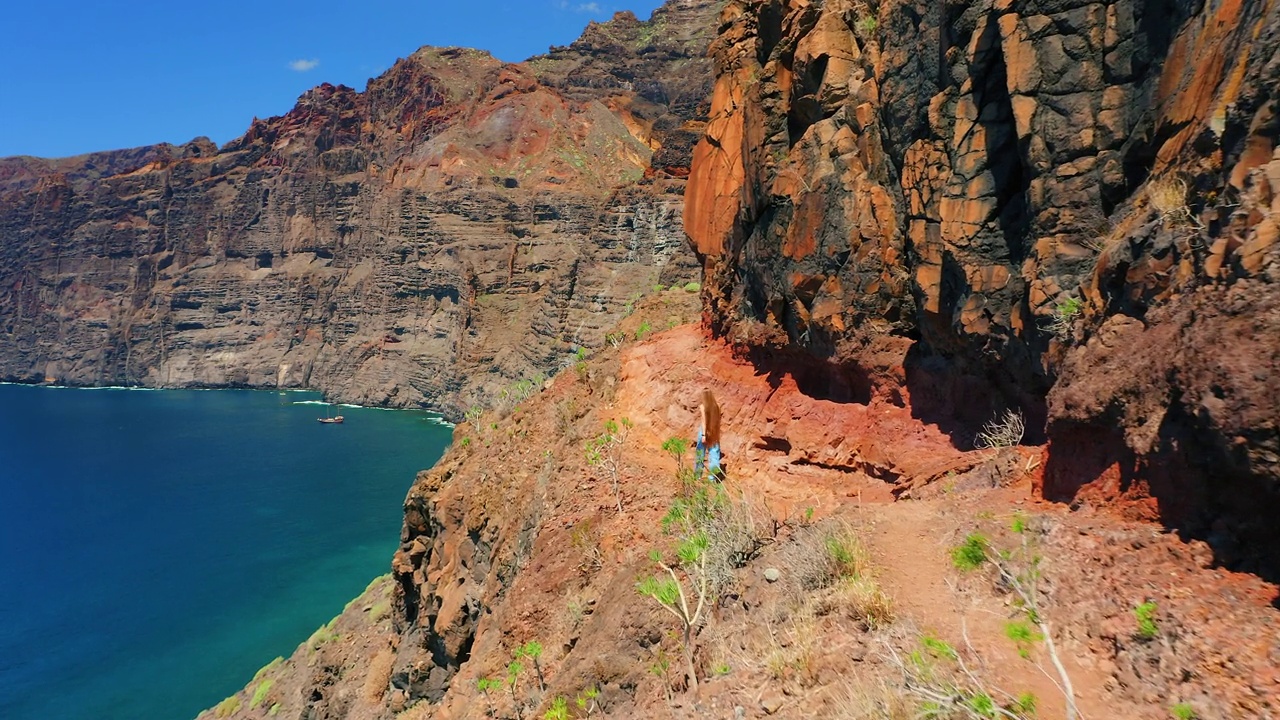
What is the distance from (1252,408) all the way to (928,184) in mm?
5200

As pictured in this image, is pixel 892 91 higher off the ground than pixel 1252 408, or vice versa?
pixel 892 91

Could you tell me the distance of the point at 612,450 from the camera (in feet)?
37.4

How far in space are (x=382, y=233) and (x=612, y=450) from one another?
321 ft

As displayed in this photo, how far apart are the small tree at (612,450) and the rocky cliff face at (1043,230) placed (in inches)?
108

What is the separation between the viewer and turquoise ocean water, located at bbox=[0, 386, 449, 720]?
27.6m

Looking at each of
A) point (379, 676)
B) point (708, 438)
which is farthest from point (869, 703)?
point (379, 676)

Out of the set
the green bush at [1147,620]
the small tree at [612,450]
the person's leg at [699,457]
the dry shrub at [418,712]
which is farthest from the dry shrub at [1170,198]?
the dry shrub at [418,712]

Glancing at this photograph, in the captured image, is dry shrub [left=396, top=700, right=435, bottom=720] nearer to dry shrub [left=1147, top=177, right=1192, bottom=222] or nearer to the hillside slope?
the hillside slope

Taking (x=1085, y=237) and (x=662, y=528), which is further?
(x=662, y=528)

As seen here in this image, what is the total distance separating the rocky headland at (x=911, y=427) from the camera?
4.04 metres

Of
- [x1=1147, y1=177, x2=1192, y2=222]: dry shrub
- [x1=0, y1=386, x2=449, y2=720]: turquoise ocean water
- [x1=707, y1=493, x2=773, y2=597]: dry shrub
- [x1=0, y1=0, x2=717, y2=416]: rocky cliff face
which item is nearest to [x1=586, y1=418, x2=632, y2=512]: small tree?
[x1=707, y1=493, x2=773, y2=597]: dry shrub

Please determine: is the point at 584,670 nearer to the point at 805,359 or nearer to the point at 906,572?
the point at 906,572

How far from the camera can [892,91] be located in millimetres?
9180

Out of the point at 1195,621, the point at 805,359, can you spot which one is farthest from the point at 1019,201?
the point at 1195,621
